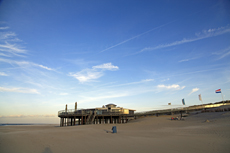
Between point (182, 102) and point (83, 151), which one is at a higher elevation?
point (182, 102)

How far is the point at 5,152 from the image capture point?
8539mm

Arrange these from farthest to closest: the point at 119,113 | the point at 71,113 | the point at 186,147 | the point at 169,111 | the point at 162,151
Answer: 1. the point at 169,111
2. the point at 119,113
3. the point at 71,113
4. the point at 186,147
5. the point at 162,151

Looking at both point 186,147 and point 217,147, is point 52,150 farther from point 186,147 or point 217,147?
point 217,147

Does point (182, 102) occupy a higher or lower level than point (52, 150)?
higher

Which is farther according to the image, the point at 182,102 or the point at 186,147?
the point at 182,102

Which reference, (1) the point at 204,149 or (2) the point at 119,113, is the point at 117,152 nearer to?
(1) the point at 204,149

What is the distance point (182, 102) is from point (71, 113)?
129ft

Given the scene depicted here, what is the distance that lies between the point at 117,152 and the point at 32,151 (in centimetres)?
525

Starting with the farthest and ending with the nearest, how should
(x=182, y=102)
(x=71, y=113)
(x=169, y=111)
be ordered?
(x=182, y=102)
(x=169, y=111)
(x=71, y=113)

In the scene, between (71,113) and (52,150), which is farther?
(71,113)

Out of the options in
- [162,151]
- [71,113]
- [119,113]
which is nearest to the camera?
[162,151]

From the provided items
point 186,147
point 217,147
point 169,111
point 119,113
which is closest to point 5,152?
point 186,147

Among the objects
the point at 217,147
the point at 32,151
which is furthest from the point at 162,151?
the point at 32,151

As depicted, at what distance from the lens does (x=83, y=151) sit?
28.6 ft
